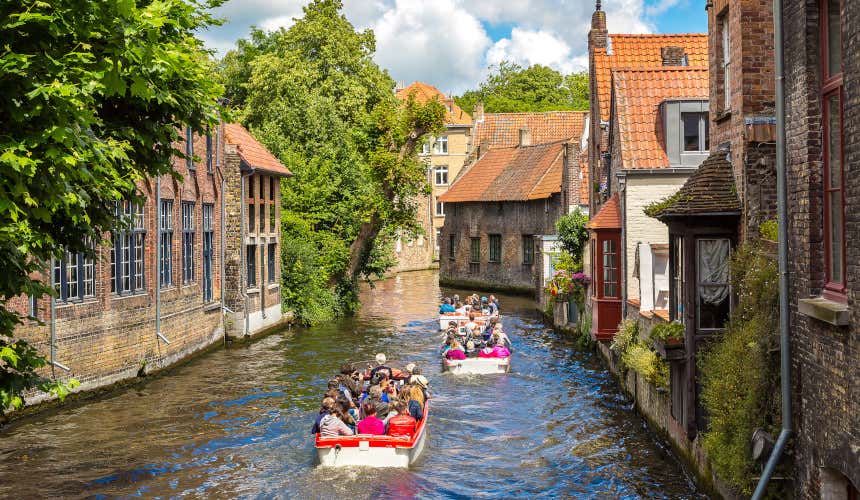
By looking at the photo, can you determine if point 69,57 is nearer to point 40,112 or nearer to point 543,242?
point 40,112

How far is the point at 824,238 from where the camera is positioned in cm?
888

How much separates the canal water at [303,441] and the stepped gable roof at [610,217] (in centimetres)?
379

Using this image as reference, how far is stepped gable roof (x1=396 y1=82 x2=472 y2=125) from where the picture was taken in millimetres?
73312

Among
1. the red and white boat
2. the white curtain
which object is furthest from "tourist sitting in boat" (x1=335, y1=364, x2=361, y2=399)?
the white curtain


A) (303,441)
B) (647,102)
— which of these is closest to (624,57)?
(647,102)

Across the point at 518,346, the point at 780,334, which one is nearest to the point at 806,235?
the point at 780,334

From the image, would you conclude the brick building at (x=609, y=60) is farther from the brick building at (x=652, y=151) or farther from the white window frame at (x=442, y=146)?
the white window frame at (x=442, y=146)

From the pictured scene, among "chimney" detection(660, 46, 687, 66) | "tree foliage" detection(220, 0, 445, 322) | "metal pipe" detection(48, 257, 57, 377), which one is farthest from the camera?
"tree foliage" detection(220, 0, 445, 322)

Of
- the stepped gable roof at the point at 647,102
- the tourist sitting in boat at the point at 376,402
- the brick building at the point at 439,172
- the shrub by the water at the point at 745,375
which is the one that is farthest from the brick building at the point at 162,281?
the brick building at the point at 439,172

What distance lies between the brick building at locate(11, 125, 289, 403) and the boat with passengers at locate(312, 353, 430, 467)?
14.7 ft

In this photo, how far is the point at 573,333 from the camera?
3098 cm

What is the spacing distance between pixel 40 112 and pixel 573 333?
24.6 m

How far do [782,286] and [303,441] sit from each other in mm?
10249

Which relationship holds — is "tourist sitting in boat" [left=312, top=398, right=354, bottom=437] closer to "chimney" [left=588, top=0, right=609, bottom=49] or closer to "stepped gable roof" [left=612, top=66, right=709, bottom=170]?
"stepped gable roof" [left=612, top=66, right=709, bottom=170]
